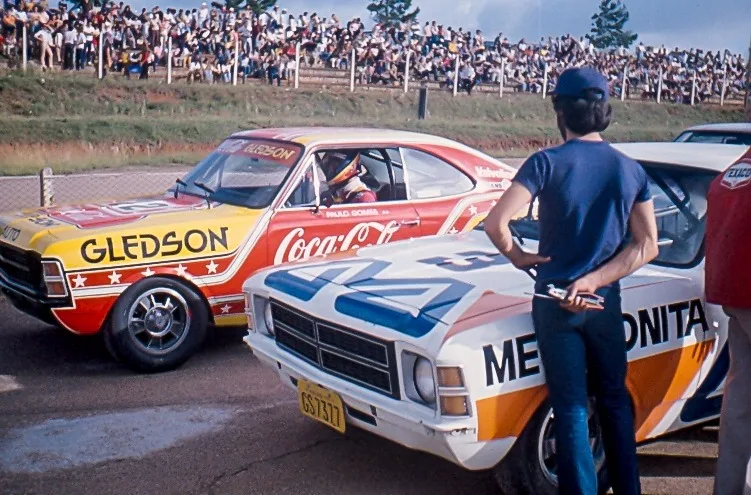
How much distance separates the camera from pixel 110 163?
21688 mm

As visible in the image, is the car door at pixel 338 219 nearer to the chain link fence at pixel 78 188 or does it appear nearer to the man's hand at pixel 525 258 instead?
the man's hand at pixel 525 258

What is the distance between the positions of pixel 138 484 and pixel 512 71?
32705mm

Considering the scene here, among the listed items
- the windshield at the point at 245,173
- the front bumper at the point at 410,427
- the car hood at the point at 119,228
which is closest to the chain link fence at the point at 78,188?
the windshield at the point at 245,173

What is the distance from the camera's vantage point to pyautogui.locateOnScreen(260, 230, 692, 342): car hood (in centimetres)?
389

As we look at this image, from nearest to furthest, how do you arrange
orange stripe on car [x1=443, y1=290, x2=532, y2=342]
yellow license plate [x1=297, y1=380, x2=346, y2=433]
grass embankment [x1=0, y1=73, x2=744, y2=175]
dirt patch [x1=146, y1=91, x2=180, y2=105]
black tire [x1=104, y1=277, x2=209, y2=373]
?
orange stripe on car [x1=443, y1=290, x2=532, y2=342]
yellow license plate [x1=297, y1=380, x2=346, y2=433]
black tire [x1=104, y1=277, x2=209, y2=373]
grass embankment [x1=0, y1=73, x2=744, y2=175]
dirt patch [x1=146, y1=91, x2=180, y2=105]

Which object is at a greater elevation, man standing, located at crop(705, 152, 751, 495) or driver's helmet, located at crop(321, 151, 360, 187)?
driver's helmet, located at crop(321, 151, 360, 187)

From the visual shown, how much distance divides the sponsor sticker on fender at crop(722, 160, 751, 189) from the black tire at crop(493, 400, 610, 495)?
1.17 m

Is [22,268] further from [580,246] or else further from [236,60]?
[236,60]

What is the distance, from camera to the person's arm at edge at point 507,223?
139 inches

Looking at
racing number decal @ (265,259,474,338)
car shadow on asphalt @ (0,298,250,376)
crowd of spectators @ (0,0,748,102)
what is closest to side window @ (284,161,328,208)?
car shadow on asphalt @ (0,298,250,376)

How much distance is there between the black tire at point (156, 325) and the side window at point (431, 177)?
1.89 meters

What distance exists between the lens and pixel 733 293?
3.68m

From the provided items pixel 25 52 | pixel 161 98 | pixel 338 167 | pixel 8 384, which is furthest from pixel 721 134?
pixel 25 52

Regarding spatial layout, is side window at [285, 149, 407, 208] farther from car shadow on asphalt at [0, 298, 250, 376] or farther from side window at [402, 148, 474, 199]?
car shadow on asphalt at [0, 298, 250, 376]
